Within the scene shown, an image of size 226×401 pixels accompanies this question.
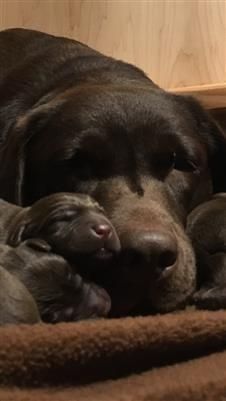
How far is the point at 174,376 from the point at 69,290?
0.63ft

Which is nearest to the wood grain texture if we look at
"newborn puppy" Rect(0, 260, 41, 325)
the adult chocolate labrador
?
the adult chocolate labrador

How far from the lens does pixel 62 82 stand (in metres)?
1.78

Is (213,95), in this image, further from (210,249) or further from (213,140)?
(210,249)

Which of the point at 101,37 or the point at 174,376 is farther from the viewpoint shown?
the point at 101,37

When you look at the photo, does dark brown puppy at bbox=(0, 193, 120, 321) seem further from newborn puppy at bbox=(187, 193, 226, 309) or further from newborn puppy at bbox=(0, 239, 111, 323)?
newborn puppy at bbox=(187, 193, 226, 309)

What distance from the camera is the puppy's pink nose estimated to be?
1.07 meters

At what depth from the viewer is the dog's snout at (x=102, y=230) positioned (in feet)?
3.52

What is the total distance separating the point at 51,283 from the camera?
3.31 ft

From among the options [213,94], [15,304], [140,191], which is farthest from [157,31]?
[15,304]

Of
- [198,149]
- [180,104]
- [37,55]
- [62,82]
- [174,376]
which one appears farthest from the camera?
[37,55]

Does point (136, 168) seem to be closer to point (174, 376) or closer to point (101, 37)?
point (174, 376)

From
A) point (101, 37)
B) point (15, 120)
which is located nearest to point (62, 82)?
point (15, 120)

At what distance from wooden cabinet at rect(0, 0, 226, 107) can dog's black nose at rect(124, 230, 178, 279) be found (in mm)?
1412

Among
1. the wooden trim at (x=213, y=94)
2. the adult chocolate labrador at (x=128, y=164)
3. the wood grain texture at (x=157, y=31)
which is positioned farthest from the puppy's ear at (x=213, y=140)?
the wood grain texture at (x=157, y=31)
